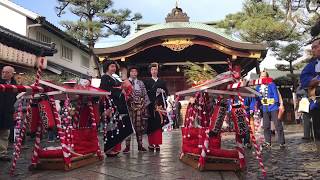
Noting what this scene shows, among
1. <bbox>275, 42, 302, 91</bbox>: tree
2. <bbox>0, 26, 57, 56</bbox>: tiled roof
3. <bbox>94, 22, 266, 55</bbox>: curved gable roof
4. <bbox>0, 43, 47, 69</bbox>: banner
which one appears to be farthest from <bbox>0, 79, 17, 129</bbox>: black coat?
<bbox>275, 42, 302, 91</bbox>: tree

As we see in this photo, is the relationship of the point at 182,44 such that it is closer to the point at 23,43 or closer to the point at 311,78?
the point at 23,43

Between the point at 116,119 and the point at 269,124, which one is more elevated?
the point at 116,119

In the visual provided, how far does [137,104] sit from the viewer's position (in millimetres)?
8602

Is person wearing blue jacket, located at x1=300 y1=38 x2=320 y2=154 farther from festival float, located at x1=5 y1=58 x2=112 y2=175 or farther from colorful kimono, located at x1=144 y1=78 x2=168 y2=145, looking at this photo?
colorful kimono, located at x1=144 y1=78 x2=168 y2=145

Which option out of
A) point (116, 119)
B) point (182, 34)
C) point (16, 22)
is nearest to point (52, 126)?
point (116, 119)

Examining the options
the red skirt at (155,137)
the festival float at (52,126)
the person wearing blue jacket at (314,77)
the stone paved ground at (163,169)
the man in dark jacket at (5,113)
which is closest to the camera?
the person wearing blue jacket at (314,77)

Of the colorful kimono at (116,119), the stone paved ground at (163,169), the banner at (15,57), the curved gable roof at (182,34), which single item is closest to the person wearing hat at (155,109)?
the colorful kimono at (116,119)

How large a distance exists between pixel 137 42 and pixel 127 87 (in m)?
8.45

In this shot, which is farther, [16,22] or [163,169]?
[16,22]

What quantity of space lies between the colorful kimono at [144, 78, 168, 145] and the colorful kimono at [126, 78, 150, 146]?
0.63 feet

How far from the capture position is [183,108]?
2231cm

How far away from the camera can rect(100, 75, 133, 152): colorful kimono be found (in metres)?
7.99

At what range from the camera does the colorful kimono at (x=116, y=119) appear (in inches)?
315

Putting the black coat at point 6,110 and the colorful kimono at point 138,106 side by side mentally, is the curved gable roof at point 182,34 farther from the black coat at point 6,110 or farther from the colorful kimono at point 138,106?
the black coat at point 6,110
